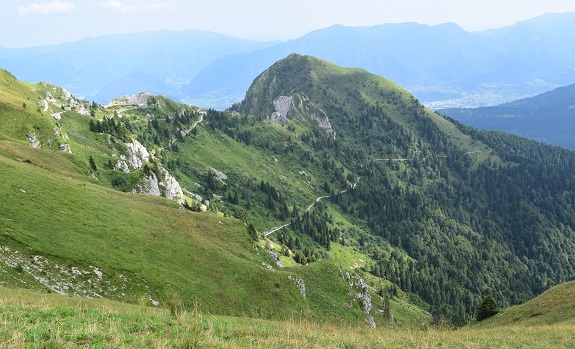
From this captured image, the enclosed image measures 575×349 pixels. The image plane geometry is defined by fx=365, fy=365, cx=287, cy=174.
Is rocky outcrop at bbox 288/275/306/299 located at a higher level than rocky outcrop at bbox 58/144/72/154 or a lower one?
lower

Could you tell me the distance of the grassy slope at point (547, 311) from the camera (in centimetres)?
4962

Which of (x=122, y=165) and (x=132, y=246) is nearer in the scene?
(x=132, y=246)

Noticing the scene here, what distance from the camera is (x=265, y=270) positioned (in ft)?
217

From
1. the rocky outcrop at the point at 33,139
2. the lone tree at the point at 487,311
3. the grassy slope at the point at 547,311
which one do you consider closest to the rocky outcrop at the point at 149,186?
the rocky outcrop at the point at 33,139

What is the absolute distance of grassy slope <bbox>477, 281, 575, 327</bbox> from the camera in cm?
4962

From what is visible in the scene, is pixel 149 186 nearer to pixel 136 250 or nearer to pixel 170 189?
pixel 170 189

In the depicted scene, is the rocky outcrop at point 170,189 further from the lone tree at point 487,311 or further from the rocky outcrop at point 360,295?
the lone tree at point 487,311

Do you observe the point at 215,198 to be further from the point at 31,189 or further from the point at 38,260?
the point at 38,260

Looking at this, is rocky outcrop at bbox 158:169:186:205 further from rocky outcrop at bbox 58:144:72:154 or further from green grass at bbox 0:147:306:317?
green grass at bbox 0:147:306:317

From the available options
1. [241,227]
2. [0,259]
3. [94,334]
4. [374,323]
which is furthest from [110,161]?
[94,334]

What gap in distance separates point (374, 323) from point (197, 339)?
73.0m

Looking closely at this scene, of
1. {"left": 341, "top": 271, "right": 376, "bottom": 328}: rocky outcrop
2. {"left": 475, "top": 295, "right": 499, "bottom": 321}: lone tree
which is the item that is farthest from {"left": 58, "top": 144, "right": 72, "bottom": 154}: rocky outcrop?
{"left": 475, "top": 295, "right": 499, "bottom": 321}: lone tree

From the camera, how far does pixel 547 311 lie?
53812 millimetres

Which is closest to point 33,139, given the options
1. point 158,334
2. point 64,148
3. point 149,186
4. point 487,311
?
point 64,148
